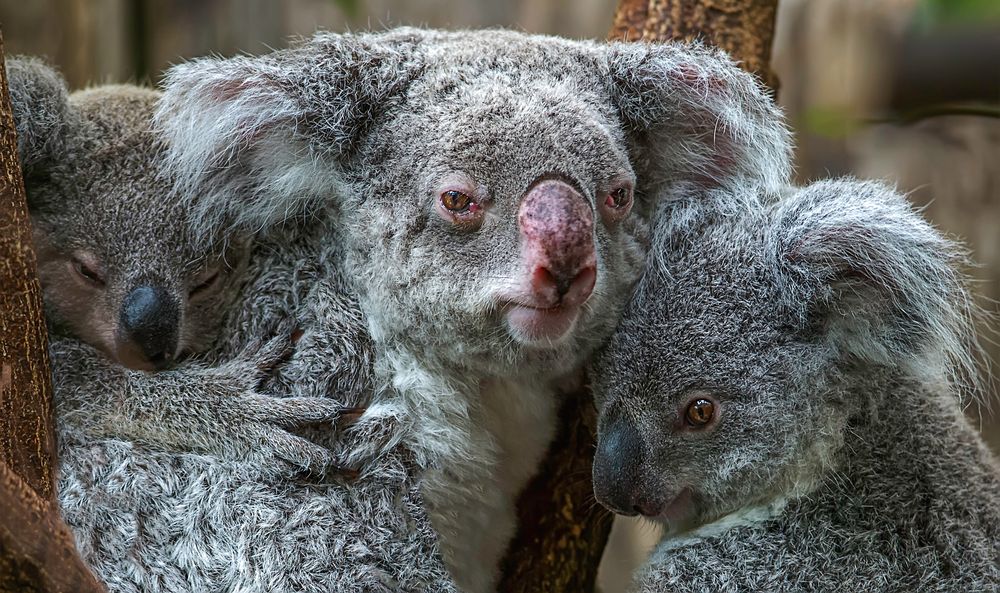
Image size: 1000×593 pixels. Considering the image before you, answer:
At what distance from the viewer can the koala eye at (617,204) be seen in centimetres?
263

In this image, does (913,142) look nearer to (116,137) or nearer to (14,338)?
(116,137)

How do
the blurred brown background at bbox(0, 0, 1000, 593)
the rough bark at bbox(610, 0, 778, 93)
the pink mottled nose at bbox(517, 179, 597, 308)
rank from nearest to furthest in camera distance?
the pink mottled nose at bbox(517, 179, 597, 308)
the rough bark at bbox(610, 0, 778, 93)
the blurred brown background at bbox(0, 0, 1000, 593)

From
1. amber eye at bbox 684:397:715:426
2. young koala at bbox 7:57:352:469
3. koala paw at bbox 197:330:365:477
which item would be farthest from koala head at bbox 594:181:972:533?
young koala at bbox 7:57:352:469

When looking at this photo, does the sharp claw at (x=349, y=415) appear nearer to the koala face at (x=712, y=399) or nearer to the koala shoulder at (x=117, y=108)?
the koala face at (x=712, y=399)

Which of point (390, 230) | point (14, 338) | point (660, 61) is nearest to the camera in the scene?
point (14, 338)

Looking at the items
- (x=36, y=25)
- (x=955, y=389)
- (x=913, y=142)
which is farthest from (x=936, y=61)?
(x=36, y=25)

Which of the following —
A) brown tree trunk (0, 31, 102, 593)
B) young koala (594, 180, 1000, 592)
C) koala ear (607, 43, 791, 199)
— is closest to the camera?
brown tree trunk (0, 31, 102, 593)

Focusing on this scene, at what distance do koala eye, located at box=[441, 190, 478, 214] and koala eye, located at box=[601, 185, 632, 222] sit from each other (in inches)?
14.3

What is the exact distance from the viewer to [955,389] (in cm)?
296

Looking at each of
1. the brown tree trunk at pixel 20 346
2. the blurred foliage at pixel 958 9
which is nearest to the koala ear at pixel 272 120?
the brown tree trunk at pixel 20 346

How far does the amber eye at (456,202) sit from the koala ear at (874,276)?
867 mm

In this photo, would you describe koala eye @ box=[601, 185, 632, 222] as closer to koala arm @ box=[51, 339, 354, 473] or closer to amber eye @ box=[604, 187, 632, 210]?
amber eye @ box=[604, 187, 632, 210]

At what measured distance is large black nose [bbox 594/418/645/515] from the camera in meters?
2.70

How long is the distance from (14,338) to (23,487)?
50 centimetres
